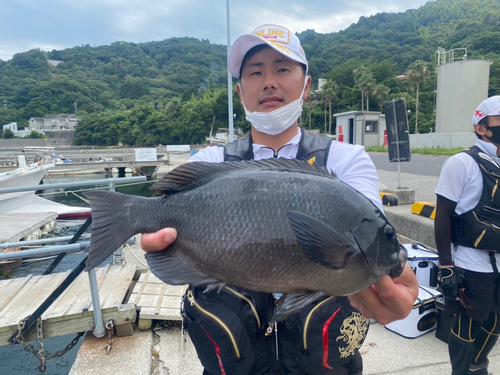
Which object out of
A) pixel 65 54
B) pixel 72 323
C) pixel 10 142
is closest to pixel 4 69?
pixel 65 54

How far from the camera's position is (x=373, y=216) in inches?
48.2

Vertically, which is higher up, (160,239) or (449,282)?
(160,239)

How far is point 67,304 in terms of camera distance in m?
3.81

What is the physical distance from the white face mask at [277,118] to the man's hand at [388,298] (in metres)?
0.99

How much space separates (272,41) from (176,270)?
1310 millimetres

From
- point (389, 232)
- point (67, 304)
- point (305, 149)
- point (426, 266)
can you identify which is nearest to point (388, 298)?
point (389, 232)

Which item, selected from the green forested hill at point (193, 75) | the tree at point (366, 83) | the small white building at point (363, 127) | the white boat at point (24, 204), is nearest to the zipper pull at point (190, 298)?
the white boat at point (24, 204)

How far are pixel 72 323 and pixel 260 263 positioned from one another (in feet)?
11.0

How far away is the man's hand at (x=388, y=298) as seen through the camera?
1.26 metres

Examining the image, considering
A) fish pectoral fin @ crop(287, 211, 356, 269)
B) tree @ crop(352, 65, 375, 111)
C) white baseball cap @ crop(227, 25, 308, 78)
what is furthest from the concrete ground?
tree @ crop(352, 65, 375, 111)

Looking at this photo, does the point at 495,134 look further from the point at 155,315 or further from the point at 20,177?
the point at 20,177

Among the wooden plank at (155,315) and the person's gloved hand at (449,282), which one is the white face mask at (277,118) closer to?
the person's gloved hand at (449,282)

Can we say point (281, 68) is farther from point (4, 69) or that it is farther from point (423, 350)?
point (4, 69)

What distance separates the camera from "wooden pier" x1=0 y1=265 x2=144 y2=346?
354cm
